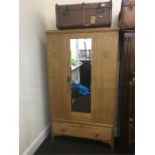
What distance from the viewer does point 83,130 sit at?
8.53 feet

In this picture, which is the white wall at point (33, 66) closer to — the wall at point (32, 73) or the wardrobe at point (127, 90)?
the wall at point (32, 73)

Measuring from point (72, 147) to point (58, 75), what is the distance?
105cm

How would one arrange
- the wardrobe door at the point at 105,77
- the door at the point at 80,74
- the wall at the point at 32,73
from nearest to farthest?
the wall at the point at 32,73
the wardrobe door at the point at 105,77
the door at the point at 80,74

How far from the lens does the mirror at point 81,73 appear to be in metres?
2.45

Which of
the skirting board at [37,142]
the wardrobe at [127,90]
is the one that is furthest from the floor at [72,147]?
the wardrobe at [127,90]

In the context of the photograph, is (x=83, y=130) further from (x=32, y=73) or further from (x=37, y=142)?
(x=32, y=73)

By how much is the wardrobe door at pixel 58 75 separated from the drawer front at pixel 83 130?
0.45ft

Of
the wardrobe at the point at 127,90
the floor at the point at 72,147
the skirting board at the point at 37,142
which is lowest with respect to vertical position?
the floor at the point at 72,147

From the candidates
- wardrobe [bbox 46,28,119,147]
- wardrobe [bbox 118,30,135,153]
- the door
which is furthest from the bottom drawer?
wardrobe [bbox 118,30,135,153]
